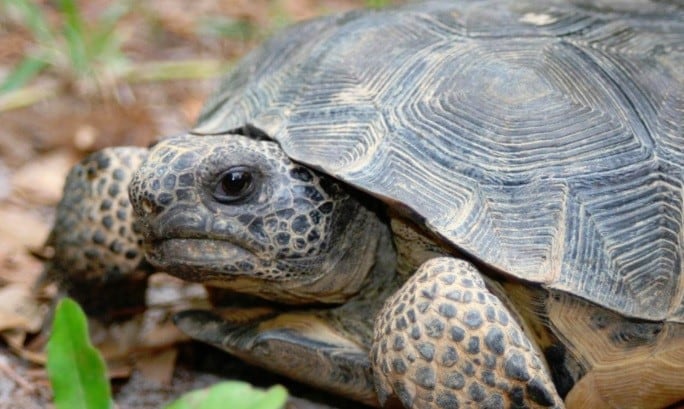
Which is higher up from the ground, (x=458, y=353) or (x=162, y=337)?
(x=458, y=353)

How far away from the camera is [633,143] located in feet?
9.09

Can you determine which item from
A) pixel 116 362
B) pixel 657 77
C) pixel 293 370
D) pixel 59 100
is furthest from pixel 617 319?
pixel 59 100

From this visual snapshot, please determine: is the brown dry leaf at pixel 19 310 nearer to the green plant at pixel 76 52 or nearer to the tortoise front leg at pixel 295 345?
the tortoise front leg at pixel 295 345

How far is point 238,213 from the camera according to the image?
2738mm

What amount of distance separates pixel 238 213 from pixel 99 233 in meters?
0.84

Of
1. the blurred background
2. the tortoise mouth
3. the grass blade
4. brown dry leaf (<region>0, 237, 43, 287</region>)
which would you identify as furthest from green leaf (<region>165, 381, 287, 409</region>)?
the grass blade

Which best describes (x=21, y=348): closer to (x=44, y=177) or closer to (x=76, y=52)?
(x=44, y=177)

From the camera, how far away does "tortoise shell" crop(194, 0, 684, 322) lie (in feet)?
8.48

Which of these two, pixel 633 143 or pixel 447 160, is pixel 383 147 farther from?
pixel 633 143

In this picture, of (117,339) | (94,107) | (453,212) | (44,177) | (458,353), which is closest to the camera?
(458,353)

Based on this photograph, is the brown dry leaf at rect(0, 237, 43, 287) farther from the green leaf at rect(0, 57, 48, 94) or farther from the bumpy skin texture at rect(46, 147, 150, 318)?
the green leaf at rect(0, 57, 48, 94)

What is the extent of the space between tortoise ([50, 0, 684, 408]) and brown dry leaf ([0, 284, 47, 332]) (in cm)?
67

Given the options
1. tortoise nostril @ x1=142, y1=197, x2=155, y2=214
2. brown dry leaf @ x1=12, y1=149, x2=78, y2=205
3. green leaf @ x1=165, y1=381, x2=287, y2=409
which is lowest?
brown dry leaf @ x1=12, y1=149, x2=78, y2=205

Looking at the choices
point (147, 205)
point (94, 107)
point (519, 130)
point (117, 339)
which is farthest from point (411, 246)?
point (94, 107)
